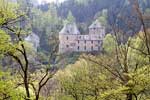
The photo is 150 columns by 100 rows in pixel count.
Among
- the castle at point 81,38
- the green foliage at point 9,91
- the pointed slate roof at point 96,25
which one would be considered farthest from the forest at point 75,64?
the pointed slate roof at point 96,25

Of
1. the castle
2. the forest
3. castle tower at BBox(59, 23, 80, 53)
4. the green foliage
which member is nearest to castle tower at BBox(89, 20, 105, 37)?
the castle

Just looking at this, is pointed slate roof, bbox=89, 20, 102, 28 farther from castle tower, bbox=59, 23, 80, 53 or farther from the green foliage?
the green foliage

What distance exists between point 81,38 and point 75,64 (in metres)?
47.8

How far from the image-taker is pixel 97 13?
98625 millimetres

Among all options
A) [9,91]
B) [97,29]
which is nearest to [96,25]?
[97,29]

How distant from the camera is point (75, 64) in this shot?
116 ft

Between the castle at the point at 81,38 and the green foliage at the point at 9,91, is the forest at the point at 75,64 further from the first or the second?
the castle at the point at 81,38

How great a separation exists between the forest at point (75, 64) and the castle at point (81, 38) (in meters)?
5.38

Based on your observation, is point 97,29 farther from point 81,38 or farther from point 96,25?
point 81,38

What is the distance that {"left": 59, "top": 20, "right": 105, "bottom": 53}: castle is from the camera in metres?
80.3

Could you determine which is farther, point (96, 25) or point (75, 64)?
point (96, 25)

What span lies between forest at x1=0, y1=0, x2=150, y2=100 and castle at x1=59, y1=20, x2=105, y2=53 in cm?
538

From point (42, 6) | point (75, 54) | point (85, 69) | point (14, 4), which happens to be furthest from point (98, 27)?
point (14, 4)

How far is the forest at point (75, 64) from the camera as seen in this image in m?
10.4
